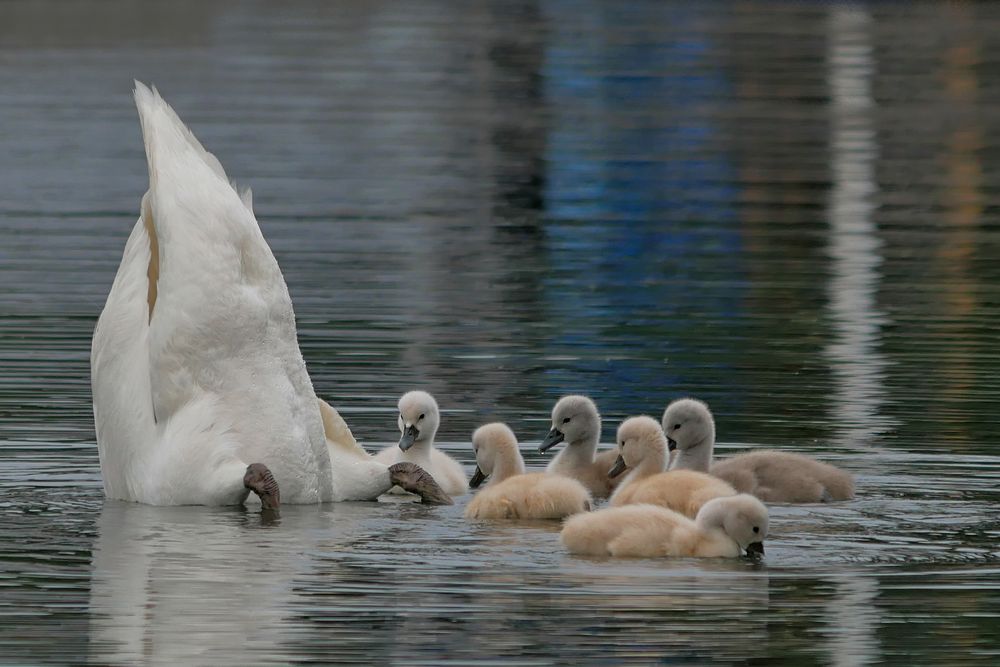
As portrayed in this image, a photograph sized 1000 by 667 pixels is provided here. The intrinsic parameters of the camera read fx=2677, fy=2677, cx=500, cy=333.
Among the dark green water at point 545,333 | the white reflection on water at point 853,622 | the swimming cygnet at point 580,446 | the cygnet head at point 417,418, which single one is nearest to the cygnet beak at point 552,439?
the swimming cygnet at point 580,446

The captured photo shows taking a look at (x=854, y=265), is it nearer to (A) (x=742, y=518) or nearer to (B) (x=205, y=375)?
(B) (x=205, y=375)

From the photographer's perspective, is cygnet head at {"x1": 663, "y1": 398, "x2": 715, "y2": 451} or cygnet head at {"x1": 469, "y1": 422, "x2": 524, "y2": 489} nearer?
cygnet head at {"x1": 469, "y1": 422, "x2": 524, "y2": 489}

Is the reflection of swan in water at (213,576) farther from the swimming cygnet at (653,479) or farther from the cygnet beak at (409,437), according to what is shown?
the swimming cygnet at (653,479)

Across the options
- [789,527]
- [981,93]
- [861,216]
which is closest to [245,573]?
[789,527]

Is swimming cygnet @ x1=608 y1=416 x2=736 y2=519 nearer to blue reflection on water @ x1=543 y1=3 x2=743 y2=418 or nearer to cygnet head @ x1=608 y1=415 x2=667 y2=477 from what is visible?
cygnet head @ x1=608 y1=415 x2=667 y2=477

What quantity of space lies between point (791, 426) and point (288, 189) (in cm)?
1536

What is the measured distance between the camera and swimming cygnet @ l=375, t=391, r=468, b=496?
40.5 feet

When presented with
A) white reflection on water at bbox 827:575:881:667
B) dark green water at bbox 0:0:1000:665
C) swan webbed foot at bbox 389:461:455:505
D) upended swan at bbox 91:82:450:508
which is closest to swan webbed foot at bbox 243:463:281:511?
upended swan at bbox 91:82:450:508

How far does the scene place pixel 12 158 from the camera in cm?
3166

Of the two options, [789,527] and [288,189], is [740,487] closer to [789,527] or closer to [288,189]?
[789,527]

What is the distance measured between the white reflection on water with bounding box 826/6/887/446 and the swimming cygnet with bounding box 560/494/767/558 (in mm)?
2996

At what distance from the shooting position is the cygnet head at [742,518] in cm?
1018

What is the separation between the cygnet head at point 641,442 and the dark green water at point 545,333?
658 mm

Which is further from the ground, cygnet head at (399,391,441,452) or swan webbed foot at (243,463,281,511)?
cygnet head at (399,391,441,452)
